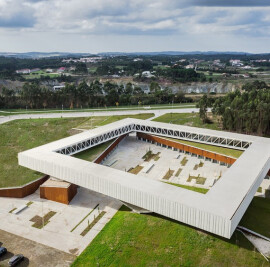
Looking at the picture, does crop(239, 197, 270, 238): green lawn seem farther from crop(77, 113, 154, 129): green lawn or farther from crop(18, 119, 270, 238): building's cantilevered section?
crop(77, 113, 154, 129): green lawn

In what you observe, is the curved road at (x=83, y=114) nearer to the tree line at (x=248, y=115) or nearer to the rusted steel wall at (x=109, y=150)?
the tree line at (x=248, y=115)

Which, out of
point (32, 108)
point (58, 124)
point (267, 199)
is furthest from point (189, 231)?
point (32, 108)

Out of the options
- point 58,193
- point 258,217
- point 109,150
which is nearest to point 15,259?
point 58,193

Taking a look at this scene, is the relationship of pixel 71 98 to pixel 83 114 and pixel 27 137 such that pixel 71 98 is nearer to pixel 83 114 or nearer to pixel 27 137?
pixel 83 114

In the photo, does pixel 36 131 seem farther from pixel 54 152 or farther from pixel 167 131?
pixel 167 131

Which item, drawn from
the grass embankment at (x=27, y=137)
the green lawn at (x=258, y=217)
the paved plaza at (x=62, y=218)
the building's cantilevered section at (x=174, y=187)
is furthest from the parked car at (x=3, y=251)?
the green lawn at (x=258, y=217)

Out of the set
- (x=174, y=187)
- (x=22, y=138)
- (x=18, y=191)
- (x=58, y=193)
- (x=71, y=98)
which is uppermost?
(x=71, y=98)
